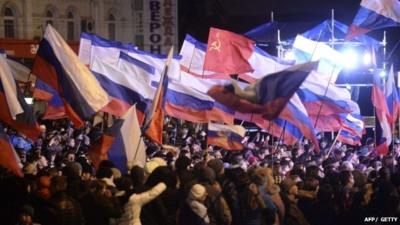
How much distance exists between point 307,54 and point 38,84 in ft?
30.5

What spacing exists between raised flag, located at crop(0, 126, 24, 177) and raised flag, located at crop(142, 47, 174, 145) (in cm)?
222

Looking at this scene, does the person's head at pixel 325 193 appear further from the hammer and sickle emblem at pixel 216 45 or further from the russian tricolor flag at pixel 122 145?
the hammer and sickle emblem at pixel 216 45

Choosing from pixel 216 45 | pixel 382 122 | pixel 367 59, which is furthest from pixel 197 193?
pixel 367 59

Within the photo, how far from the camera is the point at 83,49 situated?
21953 millimetres

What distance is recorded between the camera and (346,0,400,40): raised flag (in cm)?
2108

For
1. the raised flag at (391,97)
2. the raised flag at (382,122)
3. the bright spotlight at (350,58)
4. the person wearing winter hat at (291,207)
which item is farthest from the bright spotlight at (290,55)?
the person wearing winter hat at (291,207)

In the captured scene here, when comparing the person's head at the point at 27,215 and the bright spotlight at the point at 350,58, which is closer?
the person's head at the point at 27,215

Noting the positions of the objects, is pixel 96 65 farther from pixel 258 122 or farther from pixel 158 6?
pixel 158 6

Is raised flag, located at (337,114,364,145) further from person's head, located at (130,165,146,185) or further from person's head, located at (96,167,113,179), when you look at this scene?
person's head, located at (130,165,146,185)

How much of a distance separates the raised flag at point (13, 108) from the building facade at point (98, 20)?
31.1 m

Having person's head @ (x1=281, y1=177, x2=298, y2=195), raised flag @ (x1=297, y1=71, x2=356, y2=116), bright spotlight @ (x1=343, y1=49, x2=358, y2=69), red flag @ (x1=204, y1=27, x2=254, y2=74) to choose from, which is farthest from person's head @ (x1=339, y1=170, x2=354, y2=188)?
Answer: bright spotlight @ (x1=343, y1=49, x2=358, y2=69)

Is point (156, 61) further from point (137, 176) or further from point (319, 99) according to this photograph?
point (137, 176)

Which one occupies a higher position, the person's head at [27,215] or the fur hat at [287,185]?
the person's head at [27,215]

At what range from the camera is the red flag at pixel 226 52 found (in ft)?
68.0
